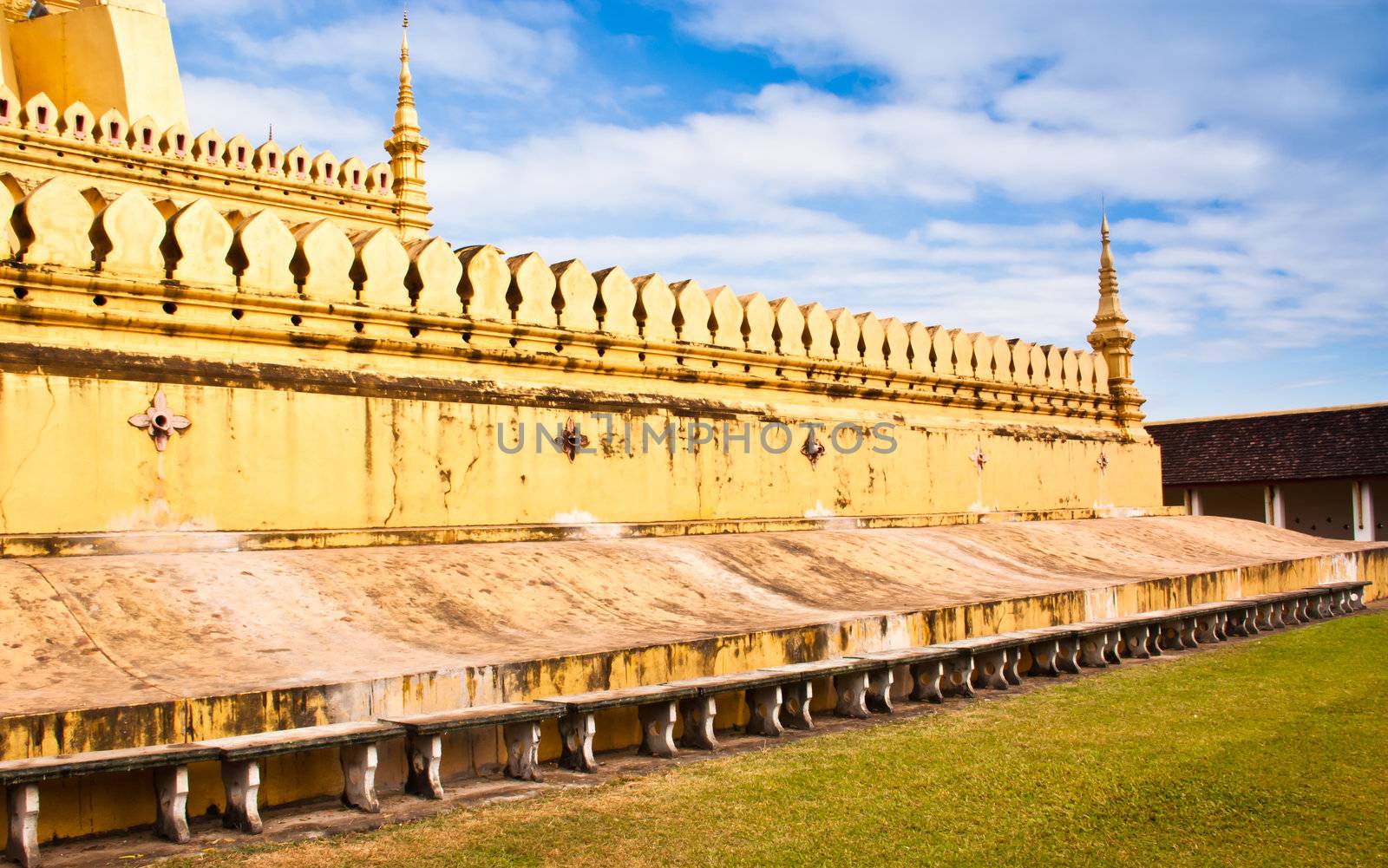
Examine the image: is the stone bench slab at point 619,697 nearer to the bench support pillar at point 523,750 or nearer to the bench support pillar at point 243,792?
the bench support pillar at point 523,750

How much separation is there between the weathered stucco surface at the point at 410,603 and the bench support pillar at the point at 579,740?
0.93 ft

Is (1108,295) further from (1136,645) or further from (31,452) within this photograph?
(31,452)

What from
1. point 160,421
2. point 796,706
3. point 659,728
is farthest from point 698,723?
point 160,421

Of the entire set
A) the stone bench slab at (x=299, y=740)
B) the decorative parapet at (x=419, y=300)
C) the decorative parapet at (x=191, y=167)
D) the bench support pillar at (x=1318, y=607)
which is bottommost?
the bench support pillar at (x=1318, y=607)

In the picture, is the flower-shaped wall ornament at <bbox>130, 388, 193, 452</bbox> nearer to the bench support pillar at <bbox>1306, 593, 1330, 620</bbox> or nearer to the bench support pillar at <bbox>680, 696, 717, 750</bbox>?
the bench support pillar at <bbox>680, 696, 717, 750</bbox>

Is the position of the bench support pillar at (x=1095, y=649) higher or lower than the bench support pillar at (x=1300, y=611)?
higher

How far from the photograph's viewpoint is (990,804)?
4.34 m

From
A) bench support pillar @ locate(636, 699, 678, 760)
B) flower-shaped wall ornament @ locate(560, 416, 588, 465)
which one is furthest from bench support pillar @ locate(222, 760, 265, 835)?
flower-shaped wall ornament @ locate(560, 416, 588, 465)

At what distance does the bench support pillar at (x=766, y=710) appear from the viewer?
18.6ft

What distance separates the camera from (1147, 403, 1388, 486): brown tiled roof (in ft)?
67.5

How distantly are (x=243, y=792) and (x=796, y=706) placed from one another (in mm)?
2774

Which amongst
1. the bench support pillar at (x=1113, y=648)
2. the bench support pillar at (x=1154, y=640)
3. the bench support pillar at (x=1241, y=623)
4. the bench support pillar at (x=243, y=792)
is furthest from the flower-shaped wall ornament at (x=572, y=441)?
the bench support pillar at (x=1241, y=623)

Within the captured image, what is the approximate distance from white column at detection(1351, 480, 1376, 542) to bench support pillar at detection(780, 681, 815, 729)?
18.3 metres

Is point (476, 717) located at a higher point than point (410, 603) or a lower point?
lower
